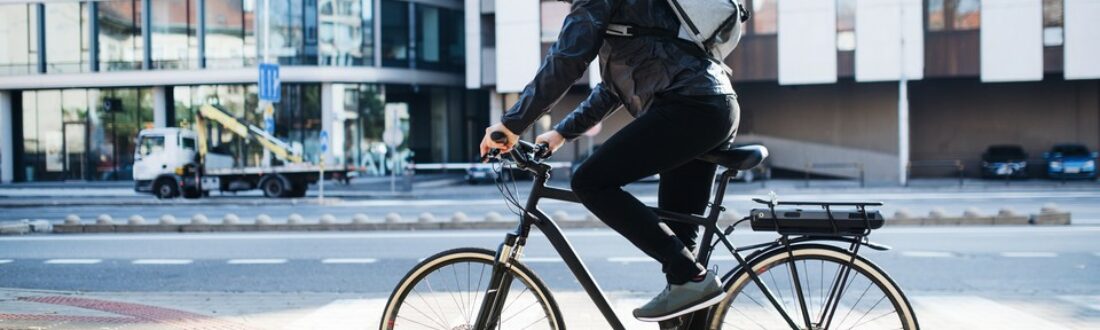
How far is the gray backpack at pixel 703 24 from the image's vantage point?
313 centimetres

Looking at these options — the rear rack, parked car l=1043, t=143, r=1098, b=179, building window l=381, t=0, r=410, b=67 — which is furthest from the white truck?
the rear rack

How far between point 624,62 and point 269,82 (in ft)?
99.0

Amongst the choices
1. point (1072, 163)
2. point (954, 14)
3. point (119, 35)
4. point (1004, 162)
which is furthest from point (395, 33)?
point (1072, 163)

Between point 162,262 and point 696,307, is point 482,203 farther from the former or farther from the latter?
point 696,307

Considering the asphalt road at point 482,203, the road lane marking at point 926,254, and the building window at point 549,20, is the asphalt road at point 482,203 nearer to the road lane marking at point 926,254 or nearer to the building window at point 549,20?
the road lane marking at point 926,254

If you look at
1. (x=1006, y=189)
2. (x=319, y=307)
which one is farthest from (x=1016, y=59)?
(x=319, y=307)

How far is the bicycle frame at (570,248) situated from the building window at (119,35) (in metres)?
40.1

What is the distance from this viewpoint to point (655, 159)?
314cm

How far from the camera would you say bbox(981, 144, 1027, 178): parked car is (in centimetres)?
3062

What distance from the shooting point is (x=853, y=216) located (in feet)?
10.3

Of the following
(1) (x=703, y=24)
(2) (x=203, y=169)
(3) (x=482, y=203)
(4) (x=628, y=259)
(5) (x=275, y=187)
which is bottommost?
(3) (x=482, y=203)

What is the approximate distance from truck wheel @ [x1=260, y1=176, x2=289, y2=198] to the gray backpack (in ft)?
79.7

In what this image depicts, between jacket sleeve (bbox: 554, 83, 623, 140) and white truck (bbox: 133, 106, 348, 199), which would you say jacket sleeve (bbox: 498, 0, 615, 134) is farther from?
white truck (bbox: 133, 106, 348, 199)

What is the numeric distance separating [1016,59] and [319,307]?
29.3 m
